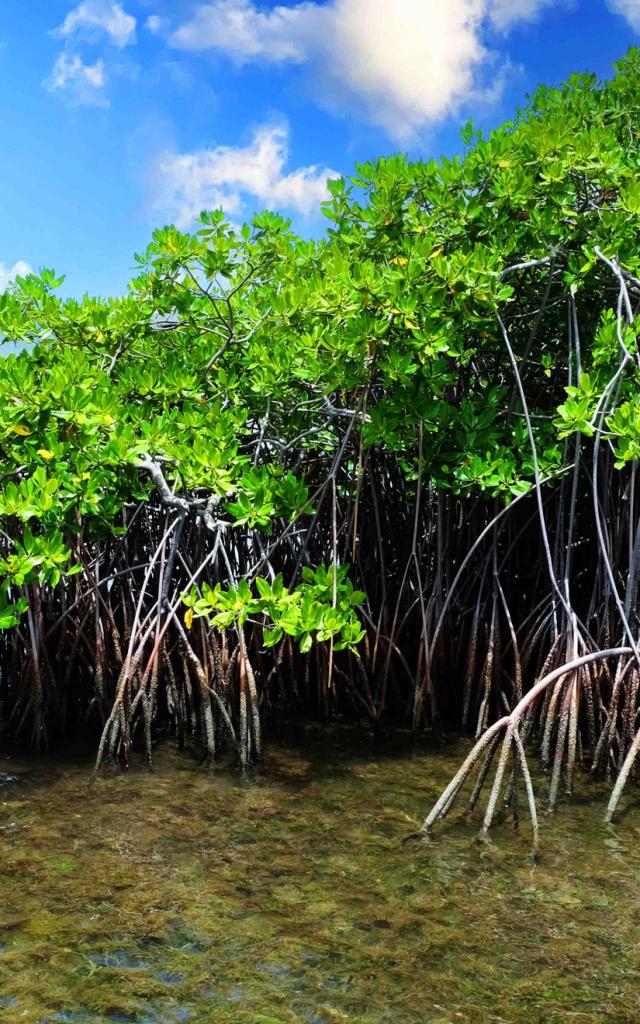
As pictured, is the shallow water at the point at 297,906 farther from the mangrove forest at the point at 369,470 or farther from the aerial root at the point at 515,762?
the mangrove forest at the point at 369,470

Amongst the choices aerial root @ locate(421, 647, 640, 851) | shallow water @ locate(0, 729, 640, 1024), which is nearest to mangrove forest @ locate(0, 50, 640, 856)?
aerial root @ locate(421, 647, 640, 851)

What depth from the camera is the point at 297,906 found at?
3.04 metres

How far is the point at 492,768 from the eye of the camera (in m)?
4.53

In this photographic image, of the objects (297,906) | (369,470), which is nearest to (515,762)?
(297,906)

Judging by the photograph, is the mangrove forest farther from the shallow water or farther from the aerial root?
the shallow water

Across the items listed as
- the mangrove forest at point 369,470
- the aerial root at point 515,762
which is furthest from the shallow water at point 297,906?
the mangrove forest at point 369,470

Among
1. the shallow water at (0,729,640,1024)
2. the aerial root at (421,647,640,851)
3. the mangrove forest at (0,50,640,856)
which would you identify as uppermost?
the mangrove forest at (0,50,640,856)

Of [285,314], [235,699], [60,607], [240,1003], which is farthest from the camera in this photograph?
[60,607]

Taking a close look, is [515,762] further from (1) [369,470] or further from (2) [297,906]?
(1) [369,470]

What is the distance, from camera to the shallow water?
2484mm

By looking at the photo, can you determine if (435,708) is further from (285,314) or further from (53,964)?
(53,964)

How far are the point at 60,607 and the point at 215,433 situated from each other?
1.71 meters

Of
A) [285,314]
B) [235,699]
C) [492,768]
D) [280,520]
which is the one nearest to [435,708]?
[492,768]

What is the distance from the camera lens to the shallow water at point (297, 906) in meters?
2.48
